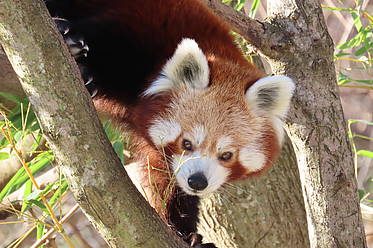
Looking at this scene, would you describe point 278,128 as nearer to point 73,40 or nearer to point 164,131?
point 164,131

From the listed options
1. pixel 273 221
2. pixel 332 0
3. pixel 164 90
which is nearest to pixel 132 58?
pixel 164 90

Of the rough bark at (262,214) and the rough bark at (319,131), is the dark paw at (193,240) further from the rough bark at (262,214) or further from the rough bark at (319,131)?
the rough bark at (319,131)

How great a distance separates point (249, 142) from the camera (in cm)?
219

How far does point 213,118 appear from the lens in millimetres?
2111

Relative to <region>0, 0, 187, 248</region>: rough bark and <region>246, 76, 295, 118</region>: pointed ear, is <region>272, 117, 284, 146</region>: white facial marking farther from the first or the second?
<region>0, 0, 187, 248</region>: rough bark

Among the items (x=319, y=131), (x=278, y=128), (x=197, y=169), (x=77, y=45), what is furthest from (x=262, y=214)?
(x=77, y=45)

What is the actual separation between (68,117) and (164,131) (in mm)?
608

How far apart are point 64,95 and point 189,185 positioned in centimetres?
65

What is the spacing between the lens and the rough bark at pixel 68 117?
153 centimetres

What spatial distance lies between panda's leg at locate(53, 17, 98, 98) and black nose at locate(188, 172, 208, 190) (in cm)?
57

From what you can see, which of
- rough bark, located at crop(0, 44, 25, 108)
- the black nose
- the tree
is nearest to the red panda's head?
the black nose

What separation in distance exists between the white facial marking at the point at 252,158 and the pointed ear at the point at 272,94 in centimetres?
16

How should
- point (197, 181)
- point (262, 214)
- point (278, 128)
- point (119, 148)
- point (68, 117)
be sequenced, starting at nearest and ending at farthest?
point (68, 117), point (197, 181), point (278, 128), point (119, 148), point (262, 214)

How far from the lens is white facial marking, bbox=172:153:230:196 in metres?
2.05
